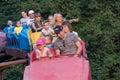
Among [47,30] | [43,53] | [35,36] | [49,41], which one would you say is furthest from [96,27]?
[43,53]

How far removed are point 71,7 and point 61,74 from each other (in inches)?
345

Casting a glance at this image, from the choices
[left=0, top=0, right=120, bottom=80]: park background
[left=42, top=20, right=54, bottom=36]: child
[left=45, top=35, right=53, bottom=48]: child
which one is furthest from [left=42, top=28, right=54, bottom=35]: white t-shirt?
[left=0, top=0, right=120, bottom=80]: park background

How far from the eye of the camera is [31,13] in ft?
31.7

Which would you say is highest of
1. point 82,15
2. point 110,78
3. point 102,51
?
point 82,15

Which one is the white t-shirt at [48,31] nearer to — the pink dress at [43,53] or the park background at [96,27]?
the pink dress at [43,53]

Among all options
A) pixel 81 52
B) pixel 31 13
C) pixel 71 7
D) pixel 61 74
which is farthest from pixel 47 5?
pixel 61 74

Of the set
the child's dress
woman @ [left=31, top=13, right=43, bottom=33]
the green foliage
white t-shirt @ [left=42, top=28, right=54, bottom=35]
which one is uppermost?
woman @ [left=31, top=13, right=43, bottom=33]

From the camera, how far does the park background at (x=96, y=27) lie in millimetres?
13922

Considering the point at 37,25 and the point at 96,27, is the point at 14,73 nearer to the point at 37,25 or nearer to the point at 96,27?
the point at 96,27

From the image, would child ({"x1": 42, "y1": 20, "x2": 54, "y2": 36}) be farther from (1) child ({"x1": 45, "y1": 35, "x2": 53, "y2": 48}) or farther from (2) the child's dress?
(2) the child's dress

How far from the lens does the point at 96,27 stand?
14133 mm

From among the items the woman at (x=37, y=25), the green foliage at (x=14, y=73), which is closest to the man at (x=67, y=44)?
the woman at (x=37, y=25)

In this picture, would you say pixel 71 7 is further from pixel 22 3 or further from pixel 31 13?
pixel 31 13

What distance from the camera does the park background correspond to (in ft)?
45.7
